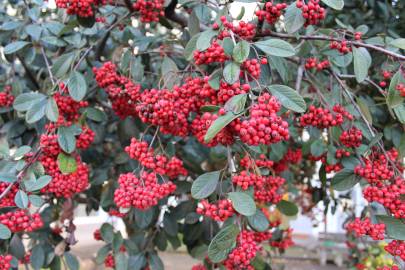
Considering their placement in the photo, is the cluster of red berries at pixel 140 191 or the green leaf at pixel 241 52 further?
the cluster of red berries at pixel 140 191

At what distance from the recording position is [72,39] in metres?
2.26

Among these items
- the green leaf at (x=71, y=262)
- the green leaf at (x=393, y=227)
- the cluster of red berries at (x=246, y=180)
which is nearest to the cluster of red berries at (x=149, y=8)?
A: the cluster of red berries at (x=246, y=180)

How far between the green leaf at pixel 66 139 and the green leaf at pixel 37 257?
3.34 feet

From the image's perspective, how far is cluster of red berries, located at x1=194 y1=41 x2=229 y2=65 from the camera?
1.27 meters

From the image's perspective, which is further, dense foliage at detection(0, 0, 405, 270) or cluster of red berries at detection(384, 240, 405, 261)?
cluster of red berries at detection(384, 240, 405, 261)

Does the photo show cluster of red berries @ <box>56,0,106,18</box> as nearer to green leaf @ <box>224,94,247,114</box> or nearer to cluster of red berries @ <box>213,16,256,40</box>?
cluster of red berries @ <box>213,16,256,40</box>

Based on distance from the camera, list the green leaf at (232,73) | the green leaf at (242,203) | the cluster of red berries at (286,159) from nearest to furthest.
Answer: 1. the green leaf at (232,73)
2. the green leaf at (242,203)
3. the cluster of red berries at (286,159)

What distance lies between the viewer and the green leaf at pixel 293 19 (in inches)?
55.9

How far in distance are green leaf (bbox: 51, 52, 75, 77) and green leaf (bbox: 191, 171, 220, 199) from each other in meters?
0.91

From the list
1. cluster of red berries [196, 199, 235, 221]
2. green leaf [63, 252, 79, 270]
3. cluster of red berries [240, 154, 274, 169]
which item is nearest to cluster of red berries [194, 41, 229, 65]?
cluster of red berries [240, 154, 274, 169]

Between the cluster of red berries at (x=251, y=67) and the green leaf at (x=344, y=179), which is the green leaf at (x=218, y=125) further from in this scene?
the green leaf at (x=344, y=179)

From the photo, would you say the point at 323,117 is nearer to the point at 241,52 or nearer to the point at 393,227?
the point at 393,227

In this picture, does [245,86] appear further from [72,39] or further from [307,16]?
[72,39]

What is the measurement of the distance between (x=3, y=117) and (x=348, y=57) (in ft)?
6.25
